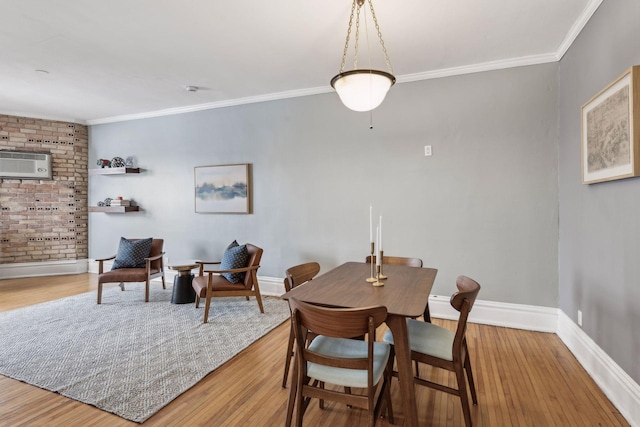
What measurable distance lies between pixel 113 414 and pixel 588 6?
4.20 meters

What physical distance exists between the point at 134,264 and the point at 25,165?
3079mm

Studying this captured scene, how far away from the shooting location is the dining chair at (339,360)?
1.47 m

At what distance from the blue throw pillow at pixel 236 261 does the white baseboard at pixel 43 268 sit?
3.84 metres

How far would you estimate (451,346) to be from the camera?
1.91m

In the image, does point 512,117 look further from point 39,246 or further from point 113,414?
point 39,246

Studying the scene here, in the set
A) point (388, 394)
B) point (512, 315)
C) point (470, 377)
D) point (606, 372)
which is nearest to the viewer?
point (388, 394)

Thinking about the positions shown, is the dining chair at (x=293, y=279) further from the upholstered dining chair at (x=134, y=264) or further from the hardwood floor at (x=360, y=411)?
the upholstered dining chair at (x=134, y=264)

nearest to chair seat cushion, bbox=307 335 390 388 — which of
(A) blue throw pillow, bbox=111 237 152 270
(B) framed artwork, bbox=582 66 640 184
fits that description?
(B) framed artwork, bbox=582 66 640 184

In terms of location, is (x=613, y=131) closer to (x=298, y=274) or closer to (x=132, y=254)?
(x=298, y=274)

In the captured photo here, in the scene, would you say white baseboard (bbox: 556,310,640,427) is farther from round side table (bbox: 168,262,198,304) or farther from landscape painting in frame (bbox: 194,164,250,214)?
round side table (bbox: 168,262,198,304)

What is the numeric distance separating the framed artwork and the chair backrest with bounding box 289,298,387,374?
1678 millimetres

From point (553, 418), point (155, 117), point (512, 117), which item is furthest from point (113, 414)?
point (155, 117)

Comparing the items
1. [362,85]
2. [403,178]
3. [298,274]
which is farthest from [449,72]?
[298,274]

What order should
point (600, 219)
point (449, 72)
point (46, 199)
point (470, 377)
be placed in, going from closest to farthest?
point (470, 377), point (600, 219), point (449, 72), point (46, 199)
